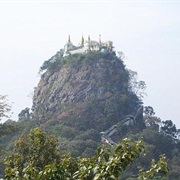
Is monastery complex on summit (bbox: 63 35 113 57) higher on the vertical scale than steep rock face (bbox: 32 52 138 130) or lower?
higher

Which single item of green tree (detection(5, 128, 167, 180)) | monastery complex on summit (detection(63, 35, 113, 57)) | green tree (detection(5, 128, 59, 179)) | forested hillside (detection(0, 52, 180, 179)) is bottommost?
green tree (detection(5, 128, 167, 180))

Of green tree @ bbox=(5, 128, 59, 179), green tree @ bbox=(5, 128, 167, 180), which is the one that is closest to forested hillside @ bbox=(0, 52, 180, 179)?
green tree @ bbox=(5, 128, 59, 179)

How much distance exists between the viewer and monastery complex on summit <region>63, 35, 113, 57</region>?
192 ft

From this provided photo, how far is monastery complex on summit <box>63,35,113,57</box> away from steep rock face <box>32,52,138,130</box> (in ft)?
6.67

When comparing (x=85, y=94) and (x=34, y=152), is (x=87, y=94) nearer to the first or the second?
(x=85, y=94)

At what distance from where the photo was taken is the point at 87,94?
53750 millimetres

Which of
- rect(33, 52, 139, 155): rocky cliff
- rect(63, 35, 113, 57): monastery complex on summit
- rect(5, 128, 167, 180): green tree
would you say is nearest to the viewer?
rect(5, 128, 167, 180): green tree

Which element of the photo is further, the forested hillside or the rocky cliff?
the rocky cliff

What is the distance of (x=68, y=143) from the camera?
4391cm

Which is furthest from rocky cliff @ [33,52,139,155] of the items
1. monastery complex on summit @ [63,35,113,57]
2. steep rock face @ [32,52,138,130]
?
monastery complex on summit @ [63,35,113,57]

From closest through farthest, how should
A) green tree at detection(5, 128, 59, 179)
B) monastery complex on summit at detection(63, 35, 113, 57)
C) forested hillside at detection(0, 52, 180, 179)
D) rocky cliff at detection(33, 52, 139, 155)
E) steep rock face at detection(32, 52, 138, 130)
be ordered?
green tree at detection(5, 128, 59, 179)
forested hillside at detection(0, 52, 180, 179)
rocky cliff at detection(33, 52, 139, 155)
steep rock face at detection(32, 52, 138, 130)
monastery complex on summit at detection(63, 35, 113, 57)

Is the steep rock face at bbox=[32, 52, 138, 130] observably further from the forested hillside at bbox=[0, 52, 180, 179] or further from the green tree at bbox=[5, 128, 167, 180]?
the green tree at bbox=[5, 128, 167, 180]

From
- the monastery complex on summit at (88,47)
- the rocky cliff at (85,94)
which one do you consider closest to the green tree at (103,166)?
the rocky cliff at (85,94)

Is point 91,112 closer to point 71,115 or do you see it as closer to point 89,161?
point 71,115
